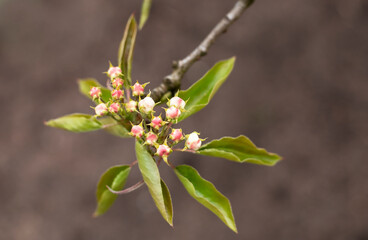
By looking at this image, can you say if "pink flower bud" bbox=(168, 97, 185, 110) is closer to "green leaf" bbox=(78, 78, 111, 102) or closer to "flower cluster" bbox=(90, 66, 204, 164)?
"flower cluster" bbox=(90, 66, 204, 164)

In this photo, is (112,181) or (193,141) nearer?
(193,141)

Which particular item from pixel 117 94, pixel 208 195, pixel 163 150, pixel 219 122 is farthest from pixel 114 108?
pixel 219 122

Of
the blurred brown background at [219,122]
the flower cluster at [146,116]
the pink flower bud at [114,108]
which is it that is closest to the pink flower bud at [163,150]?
the flower cluster at [146,116]

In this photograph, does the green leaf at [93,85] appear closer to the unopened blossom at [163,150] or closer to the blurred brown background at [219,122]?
the unopened blossom at [163,150]

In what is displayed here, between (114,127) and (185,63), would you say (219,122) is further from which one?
(114,127)

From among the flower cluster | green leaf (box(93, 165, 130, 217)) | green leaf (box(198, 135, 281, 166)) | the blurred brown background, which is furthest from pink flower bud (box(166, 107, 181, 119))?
the blurred brown background

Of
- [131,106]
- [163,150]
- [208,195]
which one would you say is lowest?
[208,195]

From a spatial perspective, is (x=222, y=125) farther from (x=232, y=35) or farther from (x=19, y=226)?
(x=19, y=226)
